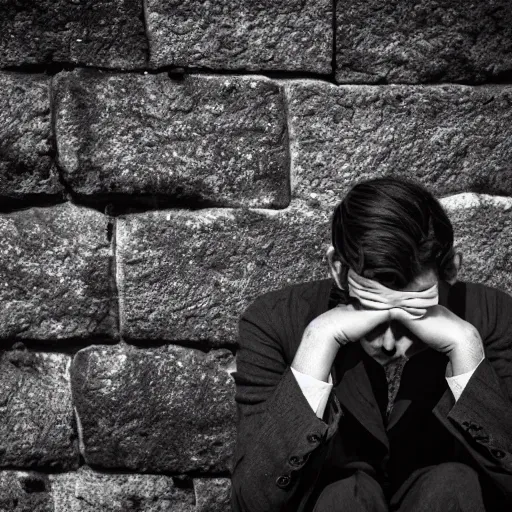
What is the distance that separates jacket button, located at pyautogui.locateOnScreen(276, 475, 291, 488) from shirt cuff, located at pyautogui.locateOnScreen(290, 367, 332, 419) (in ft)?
0.67

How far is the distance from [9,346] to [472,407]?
1.76 meters

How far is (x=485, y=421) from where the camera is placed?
9.26 ft

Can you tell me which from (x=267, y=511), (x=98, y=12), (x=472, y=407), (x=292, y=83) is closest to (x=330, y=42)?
(x=292, y=83)

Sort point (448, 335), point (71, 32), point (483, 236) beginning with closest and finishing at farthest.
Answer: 1. point (448, 335)
2. point (71, 32)
3. point (483, 236)

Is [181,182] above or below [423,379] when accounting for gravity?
above

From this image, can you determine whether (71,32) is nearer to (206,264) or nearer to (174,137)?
(174,137)

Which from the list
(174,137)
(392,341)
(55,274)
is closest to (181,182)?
(174,137)

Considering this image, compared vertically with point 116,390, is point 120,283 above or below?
above

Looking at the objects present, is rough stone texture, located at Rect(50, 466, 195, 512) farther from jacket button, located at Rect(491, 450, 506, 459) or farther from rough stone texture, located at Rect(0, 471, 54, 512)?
jacket button, located at Rect(491, 450, 506, 459)

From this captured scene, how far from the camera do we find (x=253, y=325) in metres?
3.14

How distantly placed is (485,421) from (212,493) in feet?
4.42

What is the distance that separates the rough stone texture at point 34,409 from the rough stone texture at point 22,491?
42mm

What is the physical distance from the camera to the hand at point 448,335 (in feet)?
9.37

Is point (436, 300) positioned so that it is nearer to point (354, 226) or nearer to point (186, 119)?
point (354, 226)
